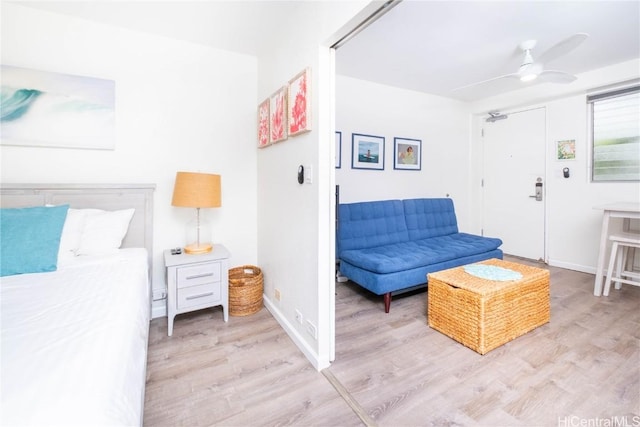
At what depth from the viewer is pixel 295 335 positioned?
2049 mm

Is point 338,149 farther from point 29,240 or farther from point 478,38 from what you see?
point 29,240

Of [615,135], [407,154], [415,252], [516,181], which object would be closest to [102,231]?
[415,252]

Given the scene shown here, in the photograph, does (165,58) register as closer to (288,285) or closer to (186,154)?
(186,154)

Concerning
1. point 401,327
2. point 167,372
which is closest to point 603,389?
point 401,327

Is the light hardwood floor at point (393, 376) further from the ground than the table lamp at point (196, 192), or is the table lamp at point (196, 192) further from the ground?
the table lamp at point (196, 192)

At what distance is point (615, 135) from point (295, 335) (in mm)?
4286

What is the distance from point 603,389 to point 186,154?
10.8ft

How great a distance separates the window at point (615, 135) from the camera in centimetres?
Result: 320

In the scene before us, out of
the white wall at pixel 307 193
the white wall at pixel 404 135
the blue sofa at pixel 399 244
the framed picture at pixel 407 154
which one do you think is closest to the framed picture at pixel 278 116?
the white wall at pixel 307 193

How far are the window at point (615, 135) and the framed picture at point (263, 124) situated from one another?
397cm

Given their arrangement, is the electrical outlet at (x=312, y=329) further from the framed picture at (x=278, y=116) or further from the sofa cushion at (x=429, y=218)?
the sofa cushion at (x=429, y=218)

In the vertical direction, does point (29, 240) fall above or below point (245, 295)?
above

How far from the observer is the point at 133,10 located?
2.03m

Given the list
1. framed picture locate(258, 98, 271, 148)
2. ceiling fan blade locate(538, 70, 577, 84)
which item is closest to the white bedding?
framed picture locate(258, 98, 271, 148)
